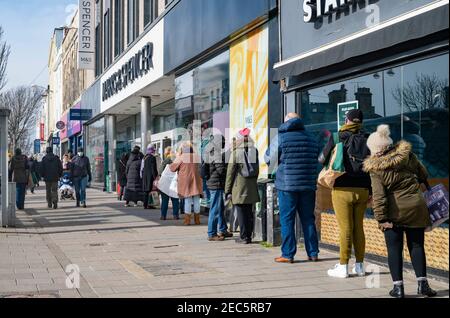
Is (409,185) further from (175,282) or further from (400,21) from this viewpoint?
(175,282)

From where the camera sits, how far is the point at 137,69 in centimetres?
1877

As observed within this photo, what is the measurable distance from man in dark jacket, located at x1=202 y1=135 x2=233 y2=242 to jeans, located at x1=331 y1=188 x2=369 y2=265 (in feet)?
10.8

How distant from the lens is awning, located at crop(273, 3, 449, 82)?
5.85 m

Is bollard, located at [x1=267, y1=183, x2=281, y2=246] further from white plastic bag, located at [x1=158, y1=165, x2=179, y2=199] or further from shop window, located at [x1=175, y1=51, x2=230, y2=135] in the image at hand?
white plastic bag, located at [x1=158, y1=165, x2=179, y2=199]

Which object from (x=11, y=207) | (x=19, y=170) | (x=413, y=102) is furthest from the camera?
(x=19, y=170)

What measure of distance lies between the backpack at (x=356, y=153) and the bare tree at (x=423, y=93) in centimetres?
96

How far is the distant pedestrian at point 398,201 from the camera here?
522cm

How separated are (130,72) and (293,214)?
543 inches

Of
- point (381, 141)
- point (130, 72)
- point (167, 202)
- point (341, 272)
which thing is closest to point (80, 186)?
point (167, 202)

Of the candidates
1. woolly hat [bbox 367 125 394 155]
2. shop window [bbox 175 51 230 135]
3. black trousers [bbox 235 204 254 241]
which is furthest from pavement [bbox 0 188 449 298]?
shop window [bbox 175 51 230 135]

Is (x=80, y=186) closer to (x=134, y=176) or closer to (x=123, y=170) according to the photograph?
(x=123, y=170)

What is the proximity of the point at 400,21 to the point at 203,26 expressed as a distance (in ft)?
22.9

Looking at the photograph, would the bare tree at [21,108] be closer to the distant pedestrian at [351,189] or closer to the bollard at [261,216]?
the bollard at [261,216]
